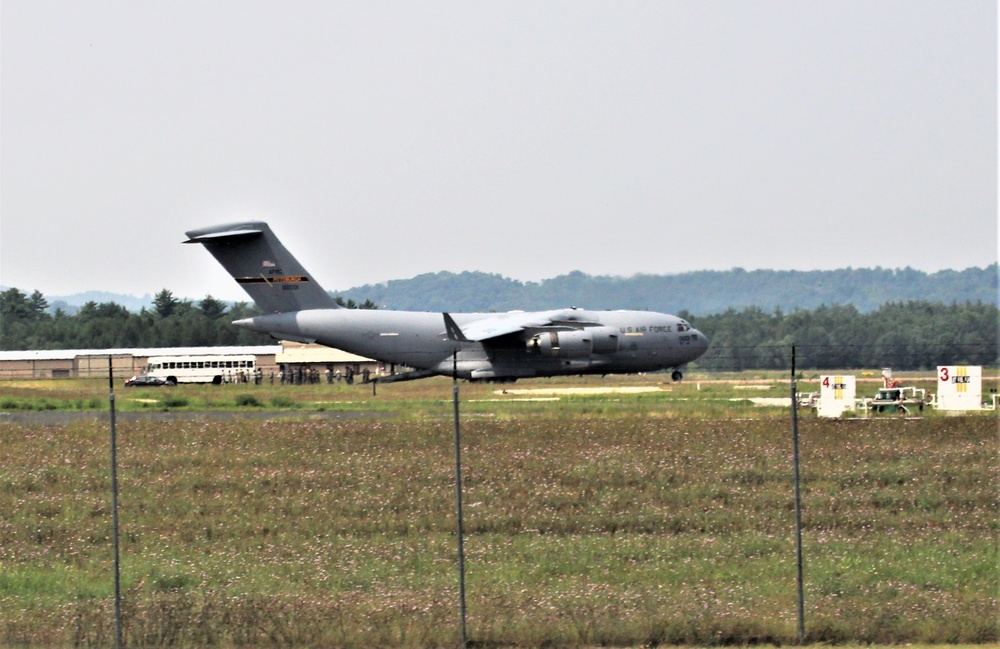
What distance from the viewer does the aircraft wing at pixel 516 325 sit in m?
42.0

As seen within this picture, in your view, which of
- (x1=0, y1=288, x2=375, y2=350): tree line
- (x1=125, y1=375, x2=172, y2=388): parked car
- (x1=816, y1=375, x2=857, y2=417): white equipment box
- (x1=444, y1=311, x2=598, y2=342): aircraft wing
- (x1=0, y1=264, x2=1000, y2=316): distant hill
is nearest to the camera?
(x1=816, y1=375, x2=857, y2=417): white equipment box

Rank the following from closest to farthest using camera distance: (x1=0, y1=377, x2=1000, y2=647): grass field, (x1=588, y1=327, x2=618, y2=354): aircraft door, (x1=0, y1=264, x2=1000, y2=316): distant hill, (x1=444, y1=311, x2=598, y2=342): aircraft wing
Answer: (x1=0, y1=377, x2=1000, y2=647): grass field
(x1=444, y1=311, x2=598, y2=342): aircraft wing
(x1=588, y1=327, x2=618, y2=354): aircraft door
(x1=0, y1=264, x2=1000, y2=316): distant hill

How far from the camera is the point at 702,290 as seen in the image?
59.3 meters

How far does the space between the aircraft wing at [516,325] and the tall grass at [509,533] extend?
47.6ft

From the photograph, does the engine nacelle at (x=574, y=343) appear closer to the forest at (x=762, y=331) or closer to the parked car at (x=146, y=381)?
the forest at (x=762, y=331)

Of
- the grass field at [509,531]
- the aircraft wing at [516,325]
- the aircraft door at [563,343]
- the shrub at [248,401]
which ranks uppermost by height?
the aircraft wing at [516,325]

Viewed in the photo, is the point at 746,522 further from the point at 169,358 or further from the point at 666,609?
the point at 169,358

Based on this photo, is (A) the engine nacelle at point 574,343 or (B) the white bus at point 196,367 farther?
(B) the white bus at point 196,367

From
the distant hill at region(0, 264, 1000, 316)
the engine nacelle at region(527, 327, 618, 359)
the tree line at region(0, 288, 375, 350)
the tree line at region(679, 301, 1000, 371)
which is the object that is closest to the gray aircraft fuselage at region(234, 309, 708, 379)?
the engine nacelle at region(527, 327, 618, 359)

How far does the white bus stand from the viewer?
235ft

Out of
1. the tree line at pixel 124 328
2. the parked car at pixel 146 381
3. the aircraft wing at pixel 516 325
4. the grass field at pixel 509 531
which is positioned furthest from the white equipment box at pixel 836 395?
the parked car at pixel 146 381

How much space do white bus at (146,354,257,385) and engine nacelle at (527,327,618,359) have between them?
31.8 m

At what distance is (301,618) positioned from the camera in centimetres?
1265

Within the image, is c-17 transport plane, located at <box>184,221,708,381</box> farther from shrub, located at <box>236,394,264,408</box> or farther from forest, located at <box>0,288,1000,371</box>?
shrub, located at <box>236,394,264,408</box>
